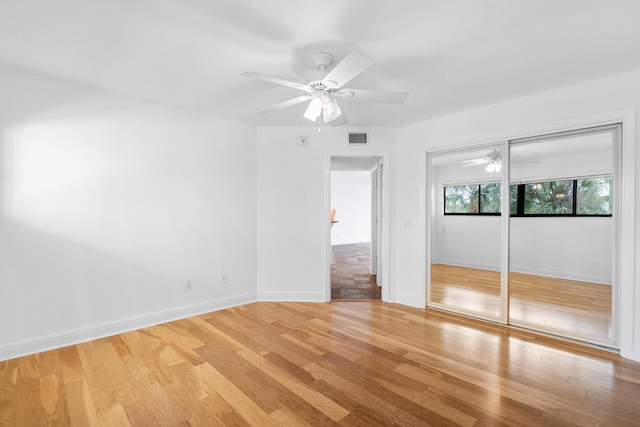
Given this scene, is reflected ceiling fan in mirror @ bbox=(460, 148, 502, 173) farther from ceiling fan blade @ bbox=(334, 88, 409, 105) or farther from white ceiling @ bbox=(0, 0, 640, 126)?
ceiling fan blade @ bbox=(334, 88, 409, 105)

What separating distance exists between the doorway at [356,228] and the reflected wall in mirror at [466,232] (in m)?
0.88

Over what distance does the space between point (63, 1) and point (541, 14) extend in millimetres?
2886

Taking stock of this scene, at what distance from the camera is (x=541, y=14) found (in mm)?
1783

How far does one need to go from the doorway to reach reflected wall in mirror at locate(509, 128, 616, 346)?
182 centimetres

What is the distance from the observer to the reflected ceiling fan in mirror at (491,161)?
3.35 m

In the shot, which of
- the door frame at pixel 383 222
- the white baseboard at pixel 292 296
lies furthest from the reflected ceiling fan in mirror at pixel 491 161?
the white baseboard at pixel 292 296

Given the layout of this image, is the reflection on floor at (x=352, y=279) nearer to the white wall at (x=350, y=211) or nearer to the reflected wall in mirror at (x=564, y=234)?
the reflected wall in mirror at (x=564, y=234)

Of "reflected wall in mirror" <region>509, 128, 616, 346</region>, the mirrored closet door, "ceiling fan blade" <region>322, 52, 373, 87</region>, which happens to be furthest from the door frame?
"ceiling fan blade" <region>322, 52, 373, 87</region>

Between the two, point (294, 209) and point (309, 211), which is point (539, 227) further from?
point (294, 209)

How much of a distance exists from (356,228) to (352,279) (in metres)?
6.13

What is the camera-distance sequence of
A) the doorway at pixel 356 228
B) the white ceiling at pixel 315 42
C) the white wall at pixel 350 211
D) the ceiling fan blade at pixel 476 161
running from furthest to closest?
the white wall at pixel 350 211 < the doorway at pixel 356 228 < the ceiling fan blade at pixel 476 161 < the white ceiling at pixel 315 42

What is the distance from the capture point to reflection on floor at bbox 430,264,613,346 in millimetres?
2902

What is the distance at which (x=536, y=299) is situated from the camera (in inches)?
144

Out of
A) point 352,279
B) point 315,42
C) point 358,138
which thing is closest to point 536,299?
point 352,279
